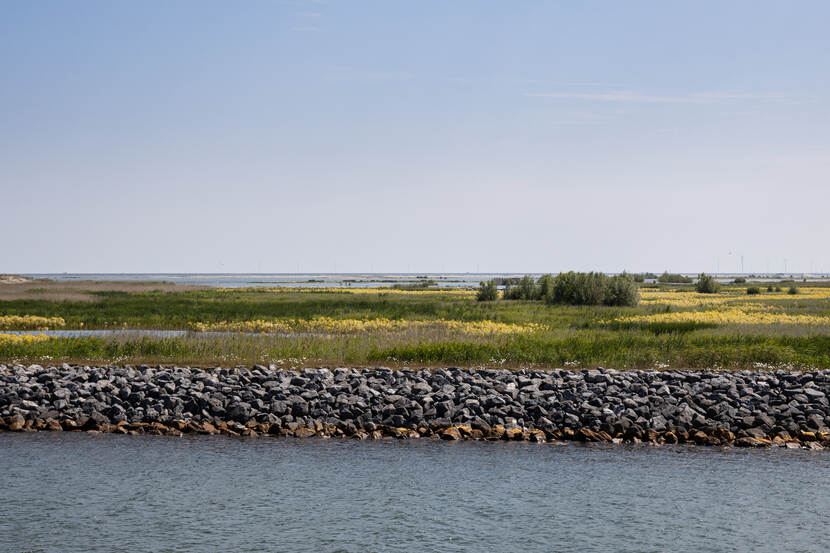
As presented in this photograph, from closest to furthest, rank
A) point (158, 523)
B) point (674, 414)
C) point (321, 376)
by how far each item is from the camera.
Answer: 1. point (158, 523)
2. point (674, 414)
3. point (321, 376)

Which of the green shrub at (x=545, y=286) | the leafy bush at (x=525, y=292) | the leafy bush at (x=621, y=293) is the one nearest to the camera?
the leafy bush at (x=621, y=293)

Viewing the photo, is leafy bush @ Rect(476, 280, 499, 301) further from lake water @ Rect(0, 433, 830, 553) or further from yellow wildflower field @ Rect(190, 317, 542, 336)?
lake water @ Rect(0, 433, 830, 553)

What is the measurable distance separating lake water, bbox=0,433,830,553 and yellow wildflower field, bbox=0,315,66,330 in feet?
97.7

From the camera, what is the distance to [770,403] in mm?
20891

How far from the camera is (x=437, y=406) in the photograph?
20.2m

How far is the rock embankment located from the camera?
19.2 meters

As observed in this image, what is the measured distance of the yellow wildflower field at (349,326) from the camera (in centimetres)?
Answer: 4025

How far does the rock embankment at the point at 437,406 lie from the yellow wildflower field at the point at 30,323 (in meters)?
24.8

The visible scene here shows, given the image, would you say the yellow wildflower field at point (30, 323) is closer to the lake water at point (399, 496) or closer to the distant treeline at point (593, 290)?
the lake water at point (399, 496)

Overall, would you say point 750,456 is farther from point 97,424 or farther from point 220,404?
point 97,424

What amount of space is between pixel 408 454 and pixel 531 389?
5.49 meters

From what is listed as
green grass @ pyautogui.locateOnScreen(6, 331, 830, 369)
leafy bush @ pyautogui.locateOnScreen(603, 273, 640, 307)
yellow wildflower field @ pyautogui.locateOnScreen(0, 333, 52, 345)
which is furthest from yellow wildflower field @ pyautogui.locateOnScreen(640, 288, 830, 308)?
yellow wildflower field @ pyautogui.locateOnScreen(0, 333, 52, 345)

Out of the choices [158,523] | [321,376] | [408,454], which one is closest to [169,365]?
[321,376]

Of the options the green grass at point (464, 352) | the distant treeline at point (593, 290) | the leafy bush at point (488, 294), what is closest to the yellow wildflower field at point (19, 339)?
the green grass at point (464, 352)
